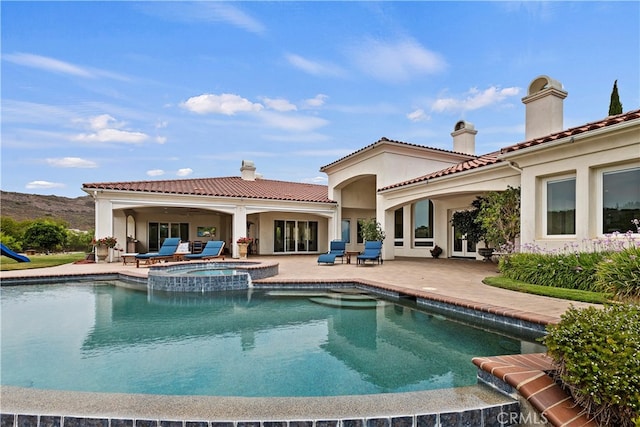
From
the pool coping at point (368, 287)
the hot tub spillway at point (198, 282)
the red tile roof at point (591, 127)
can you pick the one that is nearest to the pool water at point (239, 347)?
the pool coping at point (368, 287)

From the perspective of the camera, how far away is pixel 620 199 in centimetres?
830

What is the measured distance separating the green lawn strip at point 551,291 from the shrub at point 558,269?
31 centimetres

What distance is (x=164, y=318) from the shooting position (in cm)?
730

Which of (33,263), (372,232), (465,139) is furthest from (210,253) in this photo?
(465,139)

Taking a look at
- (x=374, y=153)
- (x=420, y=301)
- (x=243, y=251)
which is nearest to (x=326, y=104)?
(x=374, y=153)

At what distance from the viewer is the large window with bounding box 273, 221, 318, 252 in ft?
77.4

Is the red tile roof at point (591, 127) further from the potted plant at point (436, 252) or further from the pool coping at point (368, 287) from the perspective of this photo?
the potted plant at point (436, 252)

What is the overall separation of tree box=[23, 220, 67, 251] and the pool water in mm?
16814

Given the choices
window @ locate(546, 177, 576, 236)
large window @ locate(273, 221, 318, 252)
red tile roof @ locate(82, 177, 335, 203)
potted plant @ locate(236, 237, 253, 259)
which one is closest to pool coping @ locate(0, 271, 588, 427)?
window @ locate(546, 177, 576, 236)

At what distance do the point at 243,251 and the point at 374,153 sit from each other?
346 inches

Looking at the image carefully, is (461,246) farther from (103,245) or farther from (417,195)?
(103,245)

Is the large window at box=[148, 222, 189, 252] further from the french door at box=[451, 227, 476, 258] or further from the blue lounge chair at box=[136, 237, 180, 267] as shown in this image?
the french door at box=[451, 227, 476, 258]

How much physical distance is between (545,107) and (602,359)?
1320 centimetres

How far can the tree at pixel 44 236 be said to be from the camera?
22.2 metres
